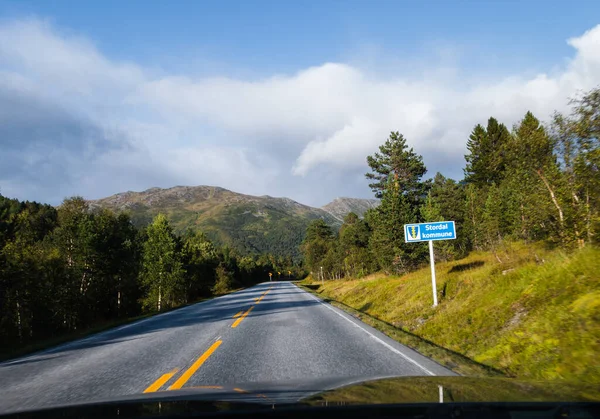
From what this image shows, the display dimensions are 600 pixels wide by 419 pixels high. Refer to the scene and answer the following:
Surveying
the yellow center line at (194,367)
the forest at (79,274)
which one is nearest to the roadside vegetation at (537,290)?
the yellow center line at (194,367)

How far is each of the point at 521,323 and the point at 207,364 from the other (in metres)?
6.15

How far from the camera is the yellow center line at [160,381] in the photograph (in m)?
4.62

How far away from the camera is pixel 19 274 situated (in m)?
25.2

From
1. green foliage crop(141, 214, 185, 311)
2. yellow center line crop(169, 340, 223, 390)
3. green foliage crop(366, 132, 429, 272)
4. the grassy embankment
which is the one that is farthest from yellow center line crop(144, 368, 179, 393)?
green foliage crop(141, 214, 185, 311)

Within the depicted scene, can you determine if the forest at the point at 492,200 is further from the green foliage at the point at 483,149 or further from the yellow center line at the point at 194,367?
the yellow center line at the point at 194,367

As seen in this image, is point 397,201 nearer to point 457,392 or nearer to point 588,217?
point 588,217

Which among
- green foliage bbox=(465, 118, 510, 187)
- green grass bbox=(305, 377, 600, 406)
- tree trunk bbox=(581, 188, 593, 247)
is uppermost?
green foliage bbox=(465, 118, 510, 187)

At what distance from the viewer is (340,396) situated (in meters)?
3.02

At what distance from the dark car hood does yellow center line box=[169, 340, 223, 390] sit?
1.31 metres

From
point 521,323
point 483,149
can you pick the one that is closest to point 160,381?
point 521,323

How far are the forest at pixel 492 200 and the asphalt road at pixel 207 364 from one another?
5731 millimetres

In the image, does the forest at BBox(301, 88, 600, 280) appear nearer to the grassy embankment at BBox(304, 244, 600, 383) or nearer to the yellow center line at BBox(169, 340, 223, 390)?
the grassy embankment at BBox(304, 244, 600, 383)

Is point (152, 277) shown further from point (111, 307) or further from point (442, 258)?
point (442, 258)

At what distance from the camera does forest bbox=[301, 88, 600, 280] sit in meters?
8.18
